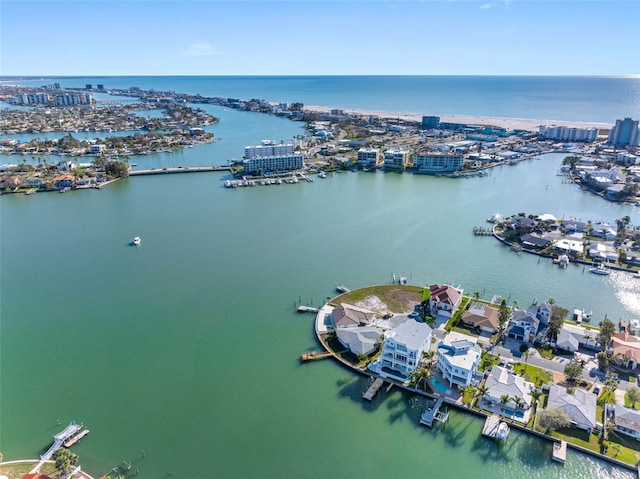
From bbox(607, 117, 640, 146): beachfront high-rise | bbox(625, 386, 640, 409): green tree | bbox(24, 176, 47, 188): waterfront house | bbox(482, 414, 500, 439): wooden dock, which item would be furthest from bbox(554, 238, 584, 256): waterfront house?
bbox(24, 176, 47, 188): waterfront house

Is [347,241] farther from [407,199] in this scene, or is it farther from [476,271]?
[407,199]

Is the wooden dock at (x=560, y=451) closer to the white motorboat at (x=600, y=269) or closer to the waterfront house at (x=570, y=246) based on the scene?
the white motorboat at (x=600, y=269)

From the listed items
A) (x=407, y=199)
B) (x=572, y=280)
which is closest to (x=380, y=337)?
(x=572, y=280)

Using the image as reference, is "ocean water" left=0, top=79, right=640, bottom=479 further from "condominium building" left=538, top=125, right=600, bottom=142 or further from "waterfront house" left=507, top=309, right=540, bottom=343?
"condominium building" left=538, top=125, right=600, bottom=142

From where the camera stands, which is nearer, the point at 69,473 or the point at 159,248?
the point at 69,473

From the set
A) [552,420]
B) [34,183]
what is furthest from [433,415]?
[34,183]

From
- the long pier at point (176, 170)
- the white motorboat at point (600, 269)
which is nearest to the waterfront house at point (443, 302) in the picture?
the white motorboat at point (600, 269)

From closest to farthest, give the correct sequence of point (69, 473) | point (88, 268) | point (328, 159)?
point (69, 473), point (88, 268), point (328, 159)
